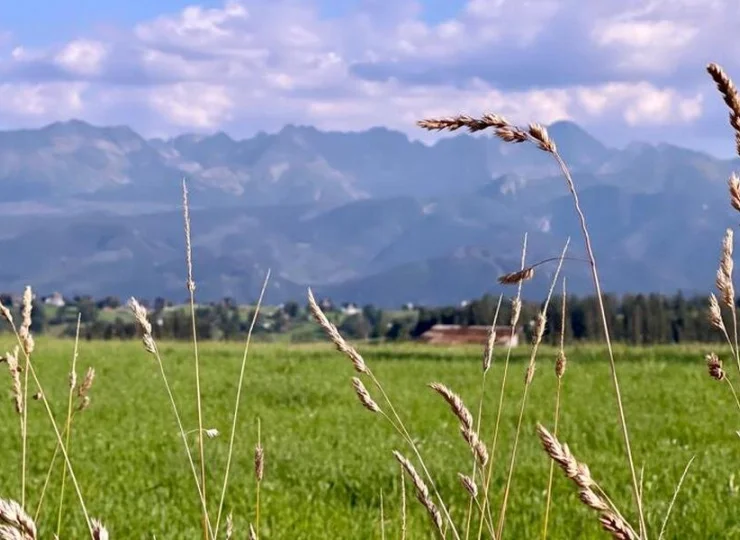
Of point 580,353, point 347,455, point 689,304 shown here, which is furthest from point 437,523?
point 689,304

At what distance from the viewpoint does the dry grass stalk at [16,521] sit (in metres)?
1.19

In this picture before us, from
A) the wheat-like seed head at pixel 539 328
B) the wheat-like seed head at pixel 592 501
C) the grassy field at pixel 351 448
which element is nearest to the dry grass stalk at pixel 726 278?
the wheat-like seed head at pixel 539 328

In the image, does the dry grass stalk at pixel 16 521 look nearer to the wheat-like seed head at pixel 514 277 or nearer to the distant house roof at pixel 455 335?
the wheat-like seed head at pixel 514 277

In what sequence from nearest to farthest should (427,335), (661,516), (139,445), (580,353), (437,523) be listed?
1. (437,523)
2. (661,516)
3. (139,445)
4. (580,353)
5. (427,335)

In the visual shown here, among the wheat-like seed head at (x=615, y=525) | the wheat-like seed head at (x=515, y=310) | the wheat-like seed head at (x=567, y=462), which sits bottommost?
the wheat-like seed head at (x=615, y=525)

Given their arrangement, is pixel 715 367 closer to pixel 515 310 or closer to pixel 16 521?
pixel 515 310

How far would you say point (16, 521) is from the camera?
3.93 ft

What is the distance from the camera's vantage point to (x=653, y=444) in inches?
503

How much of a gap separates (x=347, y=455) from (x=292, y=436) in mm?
2444

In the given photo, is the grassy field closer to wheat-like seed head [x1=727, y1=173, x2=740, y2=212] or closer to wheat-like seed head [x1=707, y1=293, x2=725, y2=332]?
wheat-like seed head [x1=707, y1=293, x2=725, y2=332]

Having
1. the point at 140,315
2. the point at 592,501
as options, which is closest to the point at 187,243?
the point at 140,315

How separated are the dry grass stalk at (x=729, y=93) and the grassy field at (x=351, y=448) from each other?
2.20 meters

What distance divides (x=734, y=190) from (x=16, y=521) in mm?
1178

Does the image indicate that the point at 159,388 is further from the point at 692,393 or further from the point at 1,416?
the point at 692,393
